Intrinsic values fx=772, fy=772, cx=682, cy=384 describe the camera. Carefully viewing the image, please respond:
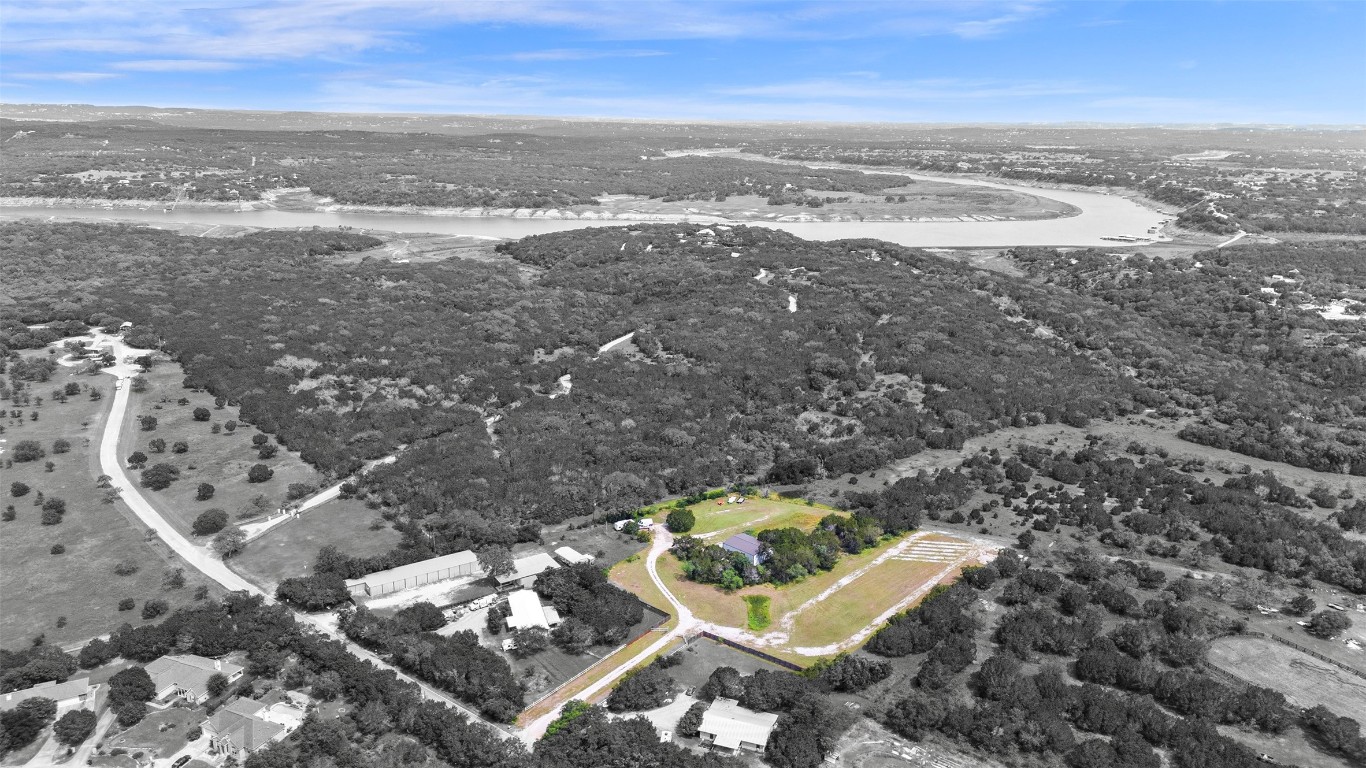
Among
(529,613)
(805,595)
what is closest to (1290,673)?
(805,595)

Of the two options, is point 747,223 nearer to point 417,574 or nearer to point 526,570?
point 526,570

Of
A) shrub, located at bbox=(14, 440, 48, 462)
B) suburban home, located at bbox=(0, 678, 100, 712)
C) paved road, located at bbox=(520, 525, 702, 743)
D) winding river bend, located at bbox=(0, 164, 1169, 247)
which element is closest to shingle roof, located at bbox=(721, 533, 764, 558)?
paved road, located at bbox=(520, 525, 702, 743)

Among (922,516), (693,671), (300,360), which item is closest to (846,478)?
(922,516)

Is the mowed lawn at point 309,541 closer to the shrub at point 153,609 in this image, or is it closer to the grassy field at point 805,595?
the shrub at point 153,609

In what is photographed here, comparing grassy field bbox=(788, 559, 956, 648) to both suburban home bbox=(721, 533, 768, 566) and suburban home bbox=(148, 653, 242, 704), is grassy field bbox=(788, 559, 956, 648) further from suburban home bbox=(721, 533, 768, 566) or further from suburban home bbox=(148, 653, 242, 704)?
suburban home bbox=(148, 653, 242, 704)

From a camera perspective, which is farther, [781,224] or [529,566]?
[781,224]

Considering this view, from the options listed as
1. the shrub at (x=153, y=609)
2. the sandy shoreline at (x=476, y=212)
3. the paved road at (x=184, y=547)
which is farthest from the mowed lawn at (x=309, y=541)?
the sandy shoreline at (x=476, y=212)
